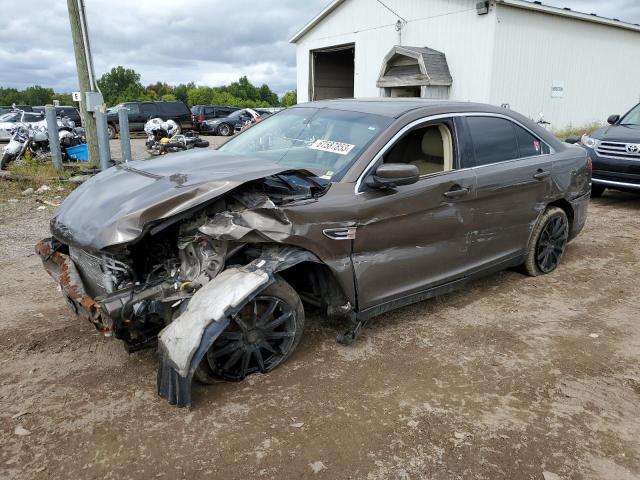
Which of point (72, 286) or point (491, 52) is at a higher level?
point (491, 52)

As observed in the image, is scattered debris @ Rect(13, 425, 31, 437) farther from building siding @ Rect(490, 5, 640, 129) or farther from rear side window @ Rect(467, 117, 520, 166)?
building siding @ Rect(490, 5, 640, 129)

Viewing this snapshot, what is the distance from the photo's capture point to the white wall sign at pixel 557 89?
55.6 feet

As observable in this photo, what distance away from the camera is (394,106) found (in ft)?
13.1

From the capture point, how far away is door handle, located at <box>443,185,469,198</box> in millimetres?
3836

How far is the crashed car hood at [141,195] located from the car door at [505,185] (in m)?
1.81

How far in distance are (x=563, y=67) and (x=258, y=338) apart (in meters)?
17.4

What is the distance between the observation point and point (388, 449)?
2.62 meters

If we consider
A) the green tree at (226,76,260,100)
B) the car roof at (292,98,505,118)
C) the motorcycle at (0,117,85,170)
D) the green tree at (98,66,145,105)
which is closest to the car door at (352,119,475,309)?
the car roof at (292,98,505,118)

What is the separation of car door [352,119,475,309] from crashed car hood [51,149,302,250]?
746 millimetres

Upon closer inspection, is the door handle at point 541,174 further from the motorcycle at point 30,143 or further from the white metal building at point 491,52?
the white metal building at point 491,52

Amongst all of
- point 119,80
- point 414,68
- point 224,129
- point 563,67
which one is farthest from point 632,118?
point 119,80

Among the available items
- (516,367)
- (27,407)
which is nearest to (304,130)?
(516,367)

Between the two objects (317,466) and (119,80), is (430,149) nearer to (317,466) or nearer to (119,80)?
(317,466)

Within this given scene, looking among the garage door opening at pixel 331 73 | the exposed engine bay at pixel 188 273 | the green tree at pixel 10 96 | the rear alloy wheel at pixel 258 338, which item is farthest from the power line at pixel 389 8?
the green tree at pixel 10 96
